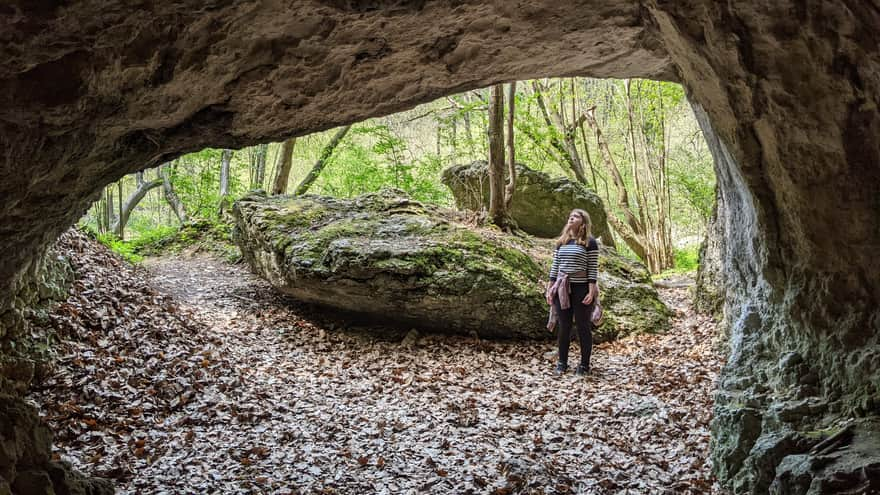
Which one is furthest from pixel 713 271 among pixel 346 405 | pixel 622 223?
pixel 622 223

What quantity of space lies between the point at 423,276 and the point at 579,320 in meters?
2.63

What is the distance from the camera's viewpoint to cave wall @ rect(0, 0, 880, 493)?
2.98 meters

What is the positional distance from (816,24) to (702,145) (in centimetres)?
1739

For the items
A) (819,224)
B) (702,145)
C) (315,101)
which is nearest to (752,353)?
(819,224)

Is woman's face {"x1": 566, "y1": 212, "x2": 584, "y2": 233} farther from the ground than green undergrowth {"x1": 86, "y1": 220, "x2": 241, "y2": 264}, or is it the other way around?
woman's face {"x1": 566, "y1": 212, "x2": 584, "y2": 233}

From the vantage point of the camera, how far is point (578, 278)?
23.1 feet

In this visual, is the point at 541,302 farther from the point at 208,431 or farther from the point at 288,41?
the point at 288,41

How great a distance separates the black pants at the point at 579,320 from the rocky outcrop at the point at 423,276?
1.47 meters

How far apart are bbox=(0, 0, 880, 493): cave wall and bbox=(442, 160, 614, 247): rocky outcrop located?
950cm

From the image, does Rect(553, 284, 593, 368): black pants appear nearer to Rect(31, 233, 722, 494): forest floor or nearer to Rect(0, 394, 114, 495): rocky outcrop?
Rect(31, 233, 722, 494): forest floor

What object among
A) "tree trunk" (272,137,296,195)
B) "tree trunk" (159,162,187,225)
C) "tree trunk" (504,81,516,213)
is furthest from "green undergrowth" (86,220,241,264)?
"tree trunk" (504,81,516,213)

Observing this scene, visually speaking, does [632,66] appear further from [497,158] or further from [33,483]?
[497,158]

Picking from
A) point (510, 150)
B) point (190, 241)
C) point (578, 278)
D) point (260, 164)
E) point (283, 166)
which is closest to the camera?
point (578, 278)

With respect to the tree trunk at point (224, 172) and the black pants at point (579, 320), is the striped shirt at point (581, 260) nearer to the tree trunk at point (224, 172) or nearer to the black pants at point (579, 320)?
the black pants at point (579, 320)
